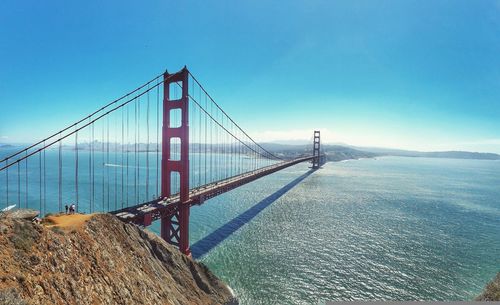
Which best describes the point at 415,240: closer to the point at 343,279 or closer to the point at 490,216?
the point at 343,279

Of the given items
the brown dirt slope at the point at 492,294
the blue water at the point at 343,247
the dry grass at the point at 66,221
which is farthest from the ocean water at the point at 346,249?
the dry grass at the point at 66,221

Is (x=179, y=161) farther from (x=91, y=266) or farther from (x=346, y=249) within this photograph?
(x=346, y=249)

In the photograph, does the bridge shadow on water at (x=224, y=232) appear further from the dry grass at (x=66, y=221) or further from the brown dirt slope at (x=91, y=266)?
the dry grass at (x=66, y=221)

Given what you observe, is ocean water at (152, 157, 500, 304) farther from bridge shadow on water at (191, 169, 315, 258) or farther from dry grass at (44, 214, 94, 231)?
dry grass at (44, 214, 94, 231)

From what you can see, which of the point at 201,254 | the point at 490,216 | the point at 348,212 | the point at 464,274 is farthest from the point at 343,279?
the point at 490,216

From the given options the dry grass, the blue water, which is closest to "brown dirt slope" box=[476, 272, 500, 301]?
the blue water

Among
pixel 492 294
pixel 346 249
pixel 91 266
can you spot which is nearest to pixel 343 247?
pixel 346 249
